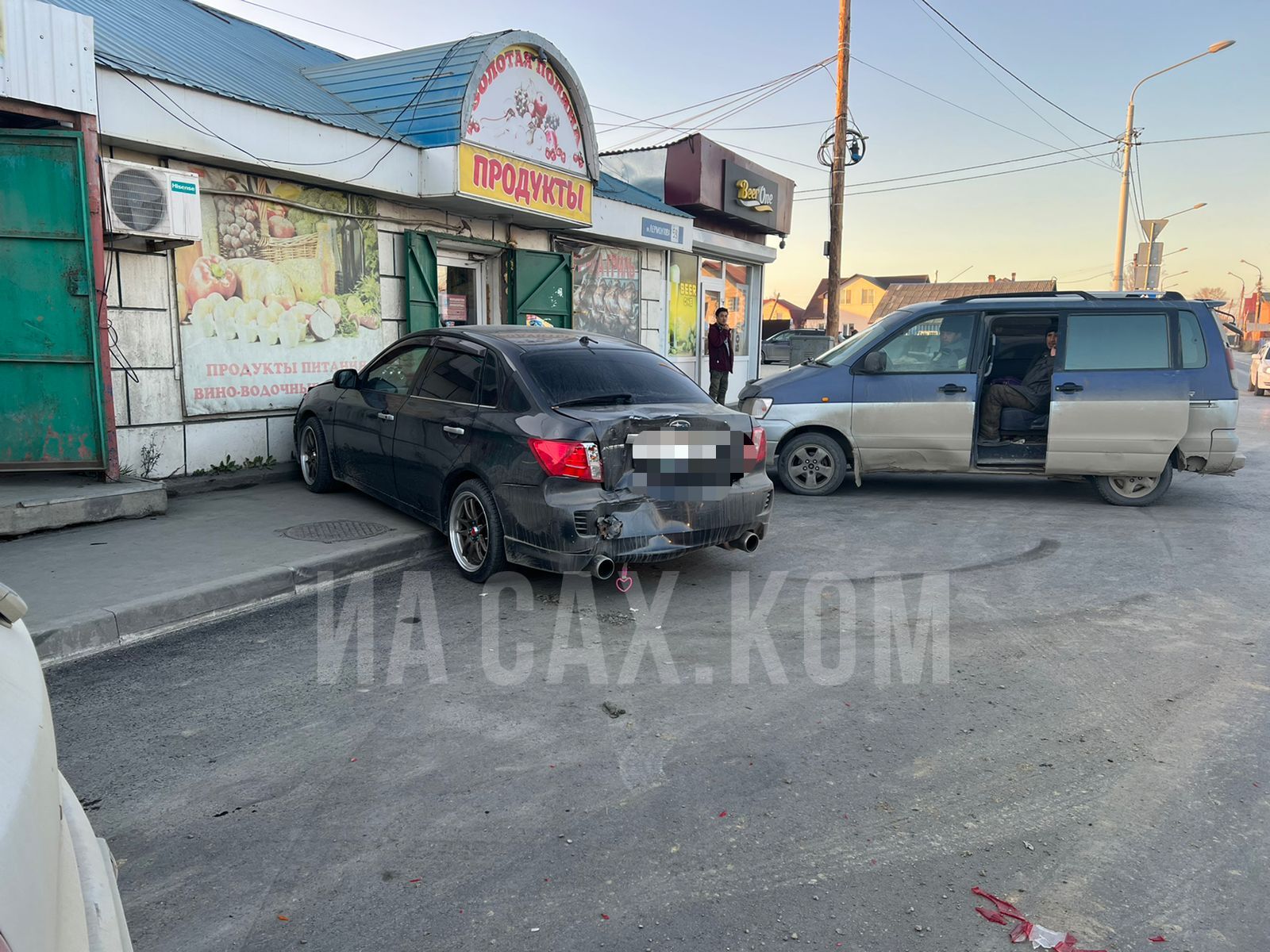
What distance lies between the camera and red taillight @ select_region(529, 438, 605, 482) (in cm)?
515

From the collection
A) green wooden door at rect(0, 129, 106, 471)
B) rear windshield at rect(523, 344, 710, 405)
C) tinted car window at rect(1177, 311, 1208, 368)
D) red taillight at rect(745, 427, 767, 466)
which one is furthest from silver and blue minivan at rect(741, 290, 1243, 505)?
green wooden door at rect(0, 129, 106, 471)

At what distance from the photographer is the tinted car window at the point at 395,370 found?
6.82m

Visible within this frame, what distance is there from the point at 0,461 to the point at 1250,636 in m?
8.66

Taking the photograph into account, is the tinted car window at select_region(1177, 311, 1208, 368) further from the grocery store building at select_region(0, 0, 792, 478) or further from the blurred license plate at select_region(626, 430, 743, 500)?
the grocery store building at select_region(0, 0, 792, 478)

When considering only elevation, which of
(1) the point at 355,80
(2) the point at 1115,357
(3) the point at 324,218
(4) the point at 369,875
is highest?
(1) the point at 355,80

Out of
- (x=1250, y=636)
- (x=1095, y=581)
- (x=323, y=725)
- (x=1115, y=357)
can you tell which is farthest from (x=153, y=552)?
(x=1115, y=357)

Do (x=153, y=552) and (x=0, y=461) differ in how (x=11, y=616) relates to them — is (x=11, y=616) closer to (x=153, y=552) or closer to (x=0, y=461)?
(x=153, y=552)

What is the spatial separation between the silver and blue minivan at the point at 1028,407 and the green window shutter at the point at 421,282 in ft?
13.1

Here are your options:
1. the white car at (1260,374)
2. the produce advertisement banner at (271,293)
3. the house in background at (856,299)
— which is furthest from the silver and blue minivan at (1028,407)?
the house in background at (856,299)

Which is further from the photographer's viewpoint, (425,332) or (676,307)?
(676,307)

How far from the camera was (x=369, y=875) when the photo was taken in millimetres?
2729

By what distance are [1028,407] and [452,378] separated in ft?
20.1

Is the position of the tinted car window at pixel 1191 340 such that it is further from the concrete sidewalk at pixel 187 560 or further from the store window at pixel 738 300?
the store window at pixel 738 300

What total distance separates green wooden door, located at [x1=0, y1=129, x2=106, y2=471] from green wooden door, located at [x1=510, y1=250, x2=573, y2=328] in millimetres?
5765
